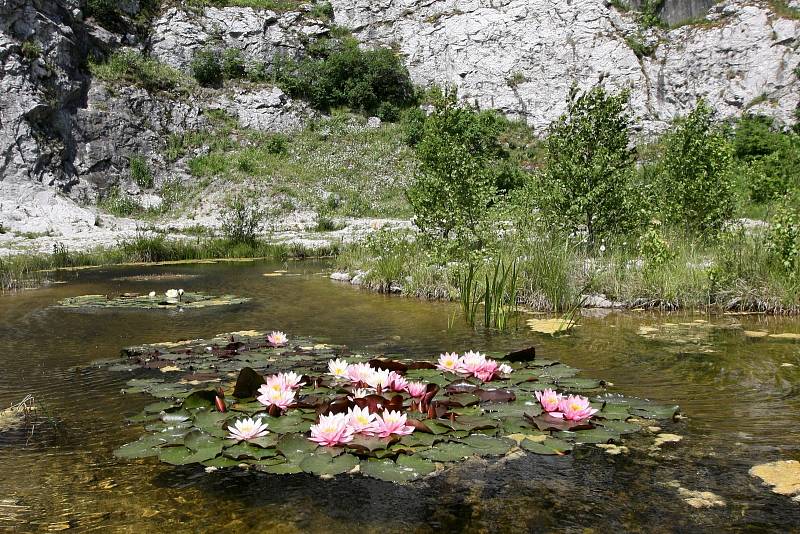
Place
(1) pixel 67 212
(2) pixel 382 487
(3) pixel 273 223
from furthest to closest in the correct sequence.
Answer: (3) pixel 273 223 < (1) pixel 67 212 < (2) pixel 382 487

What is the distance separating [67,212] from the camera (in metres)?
18.8

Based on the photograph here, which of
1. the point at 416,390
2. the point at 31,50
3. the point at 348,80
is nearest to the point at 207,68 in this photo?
the point at 348,80

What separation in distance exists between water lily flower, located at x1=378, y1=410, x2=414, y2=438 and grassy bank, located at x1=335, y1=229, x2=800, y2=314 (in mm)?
3812

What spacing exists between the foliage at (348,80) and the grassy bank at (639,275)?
22631 millimetres

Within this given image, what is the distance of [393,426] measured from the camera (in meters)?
2.47

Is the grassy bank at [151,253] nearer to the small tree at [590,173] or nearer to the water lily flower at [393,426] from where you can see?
the small tree at [590,173]

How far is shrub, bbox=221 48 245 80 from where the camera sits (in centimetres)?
2877

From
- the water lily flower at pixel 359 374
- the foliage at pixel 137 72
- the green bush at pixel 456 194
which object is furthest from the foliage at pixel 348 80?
the water lily flower at pixel 359 374

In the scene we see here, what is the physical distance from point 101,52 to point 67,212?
10.3 m

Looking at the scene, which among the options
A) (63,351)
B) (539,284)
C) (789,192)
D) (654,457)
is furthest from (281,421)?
(789,192)

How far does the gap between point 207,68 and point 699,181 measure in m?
25.1

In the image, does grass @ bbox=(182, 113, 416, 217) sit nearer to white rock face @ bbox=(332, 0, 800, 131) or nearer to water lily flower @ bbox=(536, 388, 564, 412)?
white rock face @ bbox=(332, 0, 800, 131)

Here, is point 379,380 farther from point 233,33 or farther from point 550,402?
point 233,33

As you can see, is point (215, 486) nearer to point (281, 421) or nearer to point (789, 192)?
point (281, 421)
